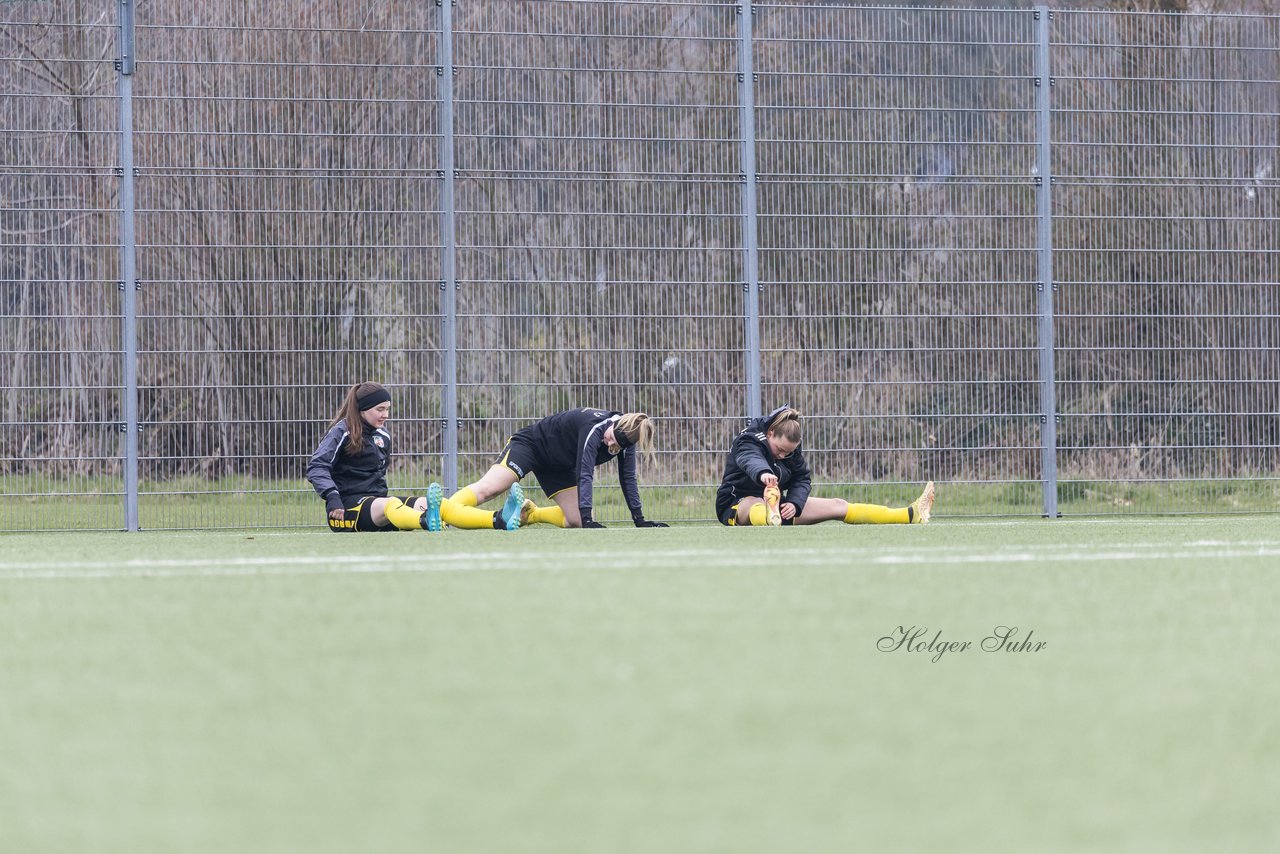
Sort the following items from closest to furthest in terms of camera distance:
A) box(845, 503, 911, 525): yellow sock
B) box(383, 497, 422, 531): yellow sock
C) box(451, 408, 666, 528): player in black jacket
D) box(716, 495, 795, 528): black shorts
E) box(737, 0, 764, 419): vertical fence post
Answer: box(383, 497, 422, 531): yellow sock → box(451, 408, 666, 528): player in black jacket → box(716, 495, 795, 528): black shorts → box(845, 503, 911, 525): yellow sock → box(737, 0, 764, 419): vertical fence post

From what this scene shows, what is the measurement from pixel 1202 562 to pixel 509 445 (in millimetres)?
4642

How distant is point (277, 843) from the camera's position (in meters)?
1.53

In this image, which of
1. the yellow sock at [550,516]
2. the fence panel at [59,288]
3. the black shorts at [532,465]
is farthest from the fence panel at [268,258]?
the yellow sock at [550,516]

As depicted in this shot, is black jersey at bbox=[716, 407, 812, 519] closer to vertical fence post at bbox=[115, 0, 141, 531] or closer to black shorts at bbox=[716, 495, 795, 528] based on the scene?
black shorts at bbox=[716, 495, 795, 528]

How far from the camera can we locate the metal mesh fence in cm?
911

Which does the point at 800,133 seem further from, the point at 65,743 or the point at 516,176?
the point at 65,743

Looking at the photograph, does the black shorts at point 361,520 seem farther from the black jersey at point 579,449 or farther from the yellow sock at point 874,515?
the yellow sock at point 874,515

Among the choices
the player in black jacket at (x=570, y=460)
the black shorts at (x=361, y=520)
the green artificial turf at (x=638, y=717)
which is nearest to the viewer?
the green artificial turf at (x=638, y=717)

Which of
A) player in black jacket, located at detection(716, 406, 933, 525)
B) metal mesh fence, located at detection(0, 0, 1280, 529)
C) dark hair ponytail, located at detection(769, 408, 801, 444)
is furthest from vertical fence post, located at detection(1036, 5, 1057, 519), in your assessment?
dark hair ponytail, located at detection(769, 408, 801, 444)

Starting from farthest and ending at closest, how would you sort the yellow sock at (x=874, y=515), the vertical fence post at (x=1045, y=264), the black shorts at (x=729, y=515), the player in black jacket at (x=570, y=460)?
1. the vertical fence post at (x=1045, y=264)
2. the yellow sock at (x=874, y=515)
3. the black shorts at (x=729, y=515)
4. the player in black jacket at (x=570, y=460)

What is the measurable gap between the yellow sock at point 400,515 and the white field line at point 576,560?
2422 millimetres

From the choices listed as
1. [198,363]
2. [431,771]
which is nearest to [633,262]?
[198,363]

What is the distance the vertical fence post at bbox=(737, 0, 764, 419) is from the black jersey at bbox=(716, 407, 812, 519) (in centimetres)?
98

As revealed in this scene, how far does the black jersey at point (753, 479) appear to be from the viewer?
8.68 meters
